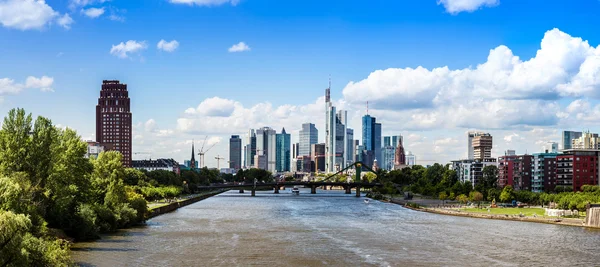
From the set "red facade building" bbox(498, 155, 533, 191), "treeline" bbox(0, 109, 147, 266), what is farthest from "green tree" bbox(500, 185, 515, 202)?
"treeline" bbox(0, 109, 147, 266)

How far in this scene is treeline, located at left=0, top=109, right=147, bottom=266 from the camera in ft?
124

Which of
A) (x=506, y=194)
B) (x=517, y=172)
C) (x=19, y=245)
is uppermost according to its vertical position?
(x=517, y=172)

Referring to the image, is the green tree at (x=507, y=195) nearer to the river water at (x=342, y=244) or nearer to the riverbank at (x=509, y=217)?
the riverbank at (x=509, y=217)

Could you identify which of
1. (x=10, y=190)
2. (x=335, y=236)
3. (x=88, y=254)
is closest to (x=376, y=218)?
(x=335, y=236)

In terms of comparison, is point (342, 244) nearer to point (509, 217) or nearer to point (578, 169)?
point (509, 217)

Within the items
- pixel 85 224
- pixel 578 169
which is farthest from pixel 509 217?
pixel 578 169

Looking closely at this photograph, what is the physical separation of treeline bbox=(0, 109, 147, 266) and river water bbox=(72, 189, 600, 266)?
2.55 metres

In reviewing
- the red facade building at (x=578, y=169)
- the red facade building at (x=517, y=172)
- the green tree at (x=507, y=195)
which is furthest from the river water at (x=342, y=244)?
the red facade building at (x=517, y=172)

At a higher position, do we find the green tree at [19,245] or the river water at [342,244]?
the green tree at [19,245]

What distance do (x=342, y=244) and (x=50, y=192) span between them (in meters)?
25.7

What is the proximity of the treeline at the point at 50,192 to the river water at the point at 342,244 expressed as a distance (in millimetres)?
2549

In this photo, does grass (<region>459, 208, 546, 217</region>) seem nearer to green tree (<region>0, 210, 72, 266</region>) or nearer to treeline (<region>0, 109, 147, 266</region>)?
treeline (<region>0, 109, 147, 266</region>)

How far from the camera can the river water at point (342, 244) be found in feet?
179

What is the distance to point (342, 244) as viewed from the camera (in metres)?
66.6
